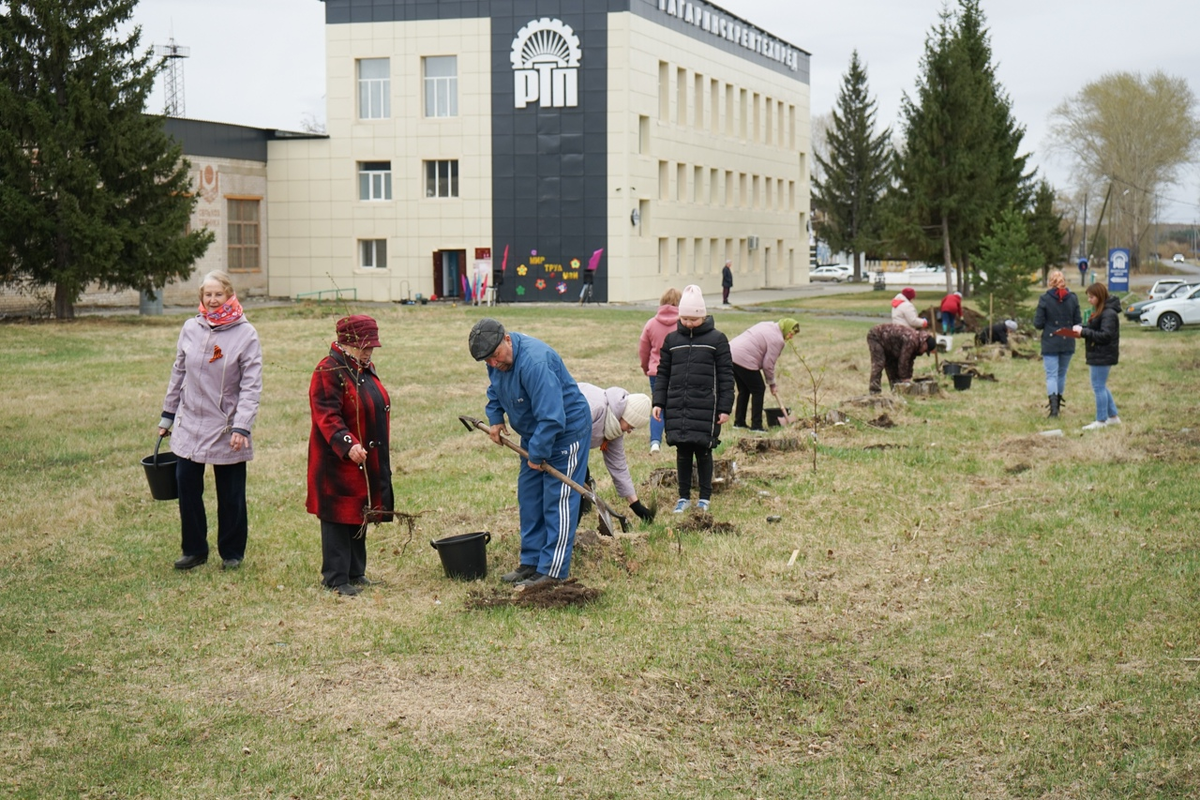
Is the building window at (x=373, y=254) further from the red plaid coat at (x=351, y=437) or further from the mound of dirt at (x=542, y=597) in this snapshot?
the mound of dirt at (x=542, y=597)

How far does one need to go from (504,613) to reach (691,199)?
5377 cm

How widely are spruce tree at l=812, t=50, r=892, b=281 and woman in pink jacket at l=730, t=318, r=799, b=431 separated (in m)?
67.0

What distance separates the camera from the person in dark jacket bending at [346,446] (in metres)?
8.28

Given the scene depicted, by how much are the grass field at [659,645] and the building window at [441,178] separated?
133ft

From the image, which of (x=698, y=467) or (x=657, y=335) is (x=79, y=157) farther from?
(x=698, y=467)

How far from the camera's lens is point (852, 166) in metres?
82.6

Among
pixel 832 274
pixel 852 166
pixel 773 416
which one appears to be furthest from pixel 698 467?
A: pixel 832 274

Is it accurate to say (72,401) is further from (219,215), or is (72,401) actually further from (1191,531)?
(219,215)

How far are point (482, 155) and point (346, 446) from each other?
150ft

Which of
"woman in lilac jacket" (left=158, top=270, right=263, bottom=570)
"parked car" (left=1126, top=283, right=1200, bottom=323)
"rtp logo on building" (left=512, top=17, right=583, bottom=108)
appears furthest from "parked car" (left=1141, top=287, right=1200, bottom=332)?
"woman in lilac jacket" (left=158, top=270, right=263, bottom=570)

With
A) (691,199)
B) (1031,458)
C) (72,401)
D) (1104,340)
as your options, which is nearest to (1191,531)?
(1031,458)

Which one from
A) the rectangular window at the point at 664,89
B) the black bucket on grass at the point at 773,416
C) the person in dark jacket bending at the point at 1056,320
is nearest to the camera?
the person in dark jacket bending at the point at 1056,320

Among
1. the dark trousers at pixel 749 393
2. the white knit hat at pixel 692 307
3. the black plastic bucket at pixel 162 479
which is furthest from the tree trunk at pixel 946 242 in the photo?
the black plastic bucket at pixel 162 479

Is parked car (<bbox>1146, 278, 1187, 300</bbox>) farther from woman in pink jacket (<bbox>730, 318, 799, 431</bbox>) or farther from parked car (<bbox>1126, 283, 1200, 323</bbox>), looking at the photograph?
woman in pink jacket (<bbox>730, 318, 799, 431</bbox>)
